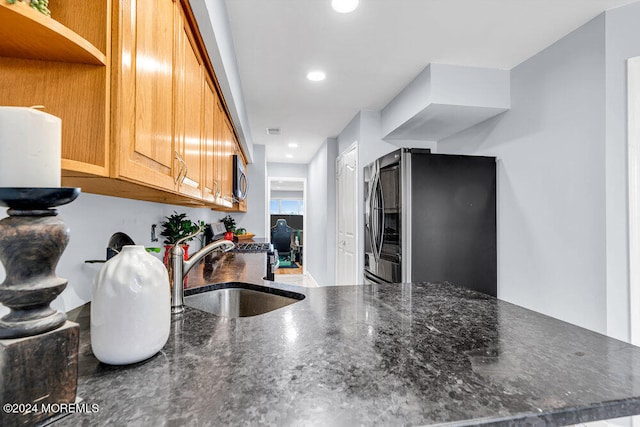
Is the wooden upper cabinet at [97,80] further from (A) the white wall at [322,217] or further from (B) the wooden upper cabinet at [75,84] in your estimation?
(A) the white wall at [322,217]

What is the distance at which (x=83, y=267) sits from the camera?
1017 millimetres

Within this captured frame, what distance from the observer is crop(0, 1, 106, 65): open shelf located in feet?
1.68

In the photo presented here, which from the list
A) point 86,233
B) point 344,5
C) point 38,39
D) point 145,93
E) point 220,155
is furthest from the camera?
point 220,155

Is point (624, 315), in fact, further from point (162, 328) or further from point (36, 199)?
point (36, 199)

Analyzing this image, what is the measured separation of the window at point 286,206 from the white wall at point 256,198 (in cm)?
760

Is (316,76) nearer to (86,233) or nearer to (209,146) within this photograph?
(209,146)

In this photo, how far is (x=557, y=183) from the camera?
6.64 ft

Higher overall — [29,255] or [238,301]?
[29,255]

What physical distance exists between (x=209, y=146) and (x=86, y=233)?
0.93m

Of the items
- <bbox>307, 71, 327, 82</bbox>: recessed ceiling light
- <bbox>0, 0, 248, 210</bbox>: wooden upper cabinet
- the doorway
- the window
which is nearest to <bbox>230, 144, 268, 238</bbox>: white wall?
the doorway

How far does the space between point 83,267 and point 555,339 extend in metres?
1.48

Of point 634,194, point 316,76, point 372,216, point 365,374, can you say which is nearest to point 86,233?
point 365,374

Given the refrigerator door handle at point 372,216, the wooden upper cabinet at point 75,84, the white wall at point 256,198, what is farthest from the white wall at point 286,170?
the wooden upper cabinet at point 75,84

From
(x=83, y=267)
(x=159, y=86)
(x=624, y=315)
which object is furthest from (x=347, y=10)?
(x=624, y=315)
